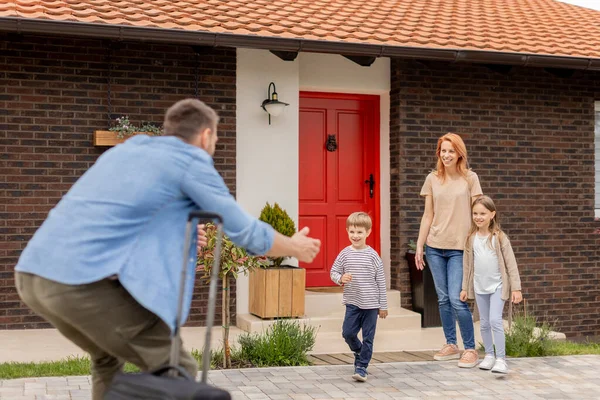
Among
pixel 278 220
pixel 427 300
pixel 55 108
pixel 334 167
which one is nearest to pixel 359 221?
pixel 278 220

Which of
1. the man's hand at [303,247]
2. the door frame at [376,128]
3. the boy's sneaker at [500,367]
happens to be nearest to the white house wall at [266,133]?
the door frame at [376,128]

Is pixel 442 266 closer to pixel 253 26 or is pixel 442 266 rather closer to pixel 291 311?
pixel 291 311

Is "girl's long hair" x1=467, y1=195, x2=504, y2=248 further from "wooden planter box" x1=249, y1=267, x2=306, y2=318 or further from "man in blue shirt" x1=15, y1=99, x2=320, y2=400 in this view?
"man in blue shirt" x1=15, y1=99, x2=320, y2=400

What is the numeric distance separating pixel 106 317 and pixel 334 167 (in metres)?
7.44

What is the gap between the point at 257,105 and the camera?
32.1 ft

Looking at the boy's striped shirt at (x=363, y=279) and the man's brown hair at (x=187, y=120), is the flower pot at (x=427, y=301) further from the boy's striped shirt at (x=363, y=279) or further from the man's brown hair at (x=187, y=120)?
the man's brown hair at (x=187, y=120)

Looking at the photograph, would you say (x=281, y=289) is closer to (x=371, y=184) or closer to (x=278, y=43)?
(x=371, y=184)

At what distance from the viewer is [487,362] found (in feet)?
23.1

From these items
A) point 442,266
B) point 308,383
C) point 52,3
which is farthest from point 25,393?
point 52,3

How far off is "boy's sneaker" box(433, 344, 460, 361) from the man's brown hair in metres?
4.49

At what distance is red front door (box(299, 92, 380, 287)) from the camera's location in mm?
10477

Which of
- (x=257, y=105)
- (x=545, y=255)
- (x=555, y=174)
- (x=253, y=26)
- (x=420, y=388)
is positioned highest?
(x=253, y=26)

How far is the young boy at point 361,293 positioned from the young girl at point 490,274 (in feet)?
2.77

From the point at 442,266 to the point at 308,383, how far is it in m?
1.65
